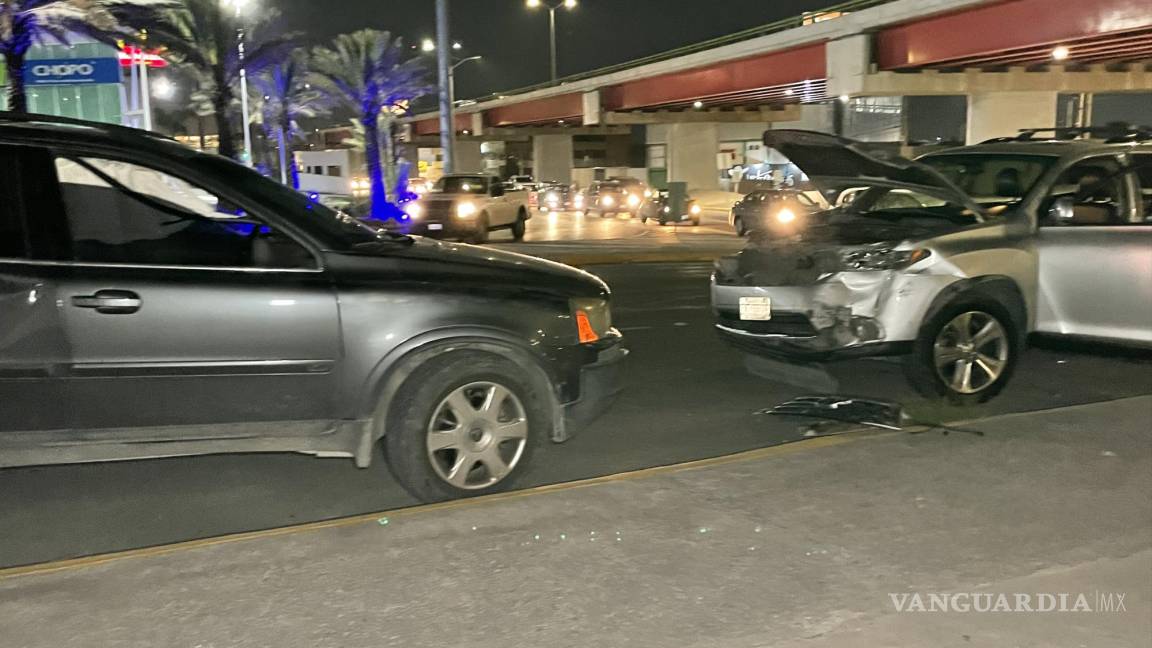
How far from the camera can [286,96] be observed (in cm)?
4709

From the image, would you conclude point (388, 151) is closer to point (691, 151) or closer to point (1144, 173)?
point (691, 151)

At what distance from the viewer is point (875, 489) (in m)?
4.96

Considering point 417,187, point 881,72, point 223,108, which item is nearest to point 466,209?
point 223,108

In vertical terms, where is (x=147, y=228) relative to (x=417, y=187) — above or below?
below

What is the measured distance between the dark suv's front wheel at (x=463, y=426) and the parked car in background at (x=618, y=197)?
108ft

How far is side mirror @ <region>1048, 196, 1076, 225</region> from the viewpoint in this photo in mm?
7043

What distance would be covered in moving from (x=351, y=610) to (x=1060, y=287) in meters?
5.69

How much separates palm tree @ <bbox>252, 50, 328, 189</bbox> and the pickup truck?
2129cm

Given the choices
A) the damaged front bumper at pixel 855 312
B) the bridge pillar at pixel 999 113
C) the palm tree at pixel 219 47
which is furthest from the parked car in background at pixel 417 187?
the damaged front bumper at pixel 855 312

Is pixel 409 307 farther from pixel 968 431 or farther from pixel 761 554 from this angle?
pixel 968 431

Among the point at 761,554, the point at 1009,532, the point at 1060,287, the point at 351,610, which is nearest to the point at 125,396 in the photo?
the point at 351,610

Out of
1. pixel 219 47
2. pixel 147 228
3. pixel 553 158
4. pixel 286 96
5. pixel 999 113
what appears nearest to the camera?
pixel 147 228

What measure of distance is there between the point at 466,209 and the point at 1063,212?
17380mm

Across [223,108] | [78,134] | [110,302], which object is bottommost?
[110,302]
